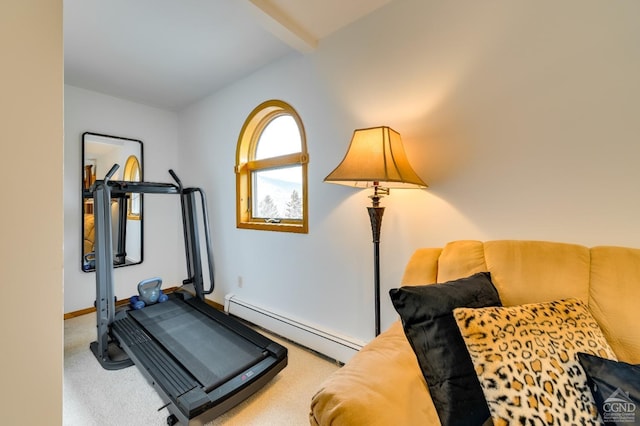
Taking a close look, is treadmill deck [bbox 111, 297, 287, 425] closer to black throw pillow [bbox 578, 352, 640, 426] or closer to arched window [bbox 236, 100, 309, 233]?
arched window [bbox 236, 100, 309, 233]

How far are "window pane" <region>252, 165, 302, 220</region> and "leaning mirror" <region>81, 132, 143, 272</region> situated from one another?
1355mm

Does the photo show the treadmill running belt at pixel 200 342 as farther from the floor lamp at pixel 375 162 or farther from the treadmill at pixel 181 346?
the floor lamp at pixel 375 162

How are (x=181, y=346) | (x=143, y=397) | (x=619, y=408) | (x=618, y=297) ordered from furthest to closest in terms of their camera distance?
(x=181, y=346)
(x=143, y=397)
(x=618, y=297)
(x=619, y=408)

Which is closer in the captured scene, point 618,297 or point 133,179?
point 618,297

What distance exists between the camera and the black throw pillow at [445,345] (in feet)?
2.20

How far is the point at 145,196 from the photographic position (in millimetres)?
3082

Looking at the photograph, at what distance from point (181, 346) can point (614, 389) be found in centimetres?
210

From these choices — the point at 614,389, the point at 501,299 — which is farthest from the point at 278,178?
the point at 614,389

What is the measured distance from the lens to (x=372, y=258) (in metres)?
1.69

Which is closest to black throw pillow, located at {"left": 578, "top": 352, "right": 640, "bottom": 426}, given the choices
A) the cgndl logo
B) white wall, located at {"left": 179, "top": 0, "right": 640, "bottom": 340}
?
the cgndl logo

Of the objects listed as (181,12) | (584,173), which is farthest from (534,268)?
(181,12)

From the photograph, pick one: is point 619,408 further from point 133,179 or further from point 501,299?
point 133,179

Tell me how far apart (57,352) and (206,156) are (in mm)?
2544

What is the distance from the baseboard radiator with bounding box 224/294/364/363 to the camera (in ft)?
5.84
